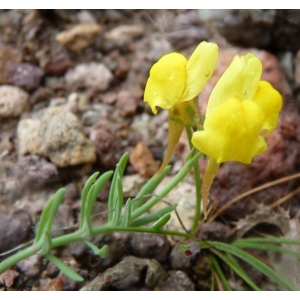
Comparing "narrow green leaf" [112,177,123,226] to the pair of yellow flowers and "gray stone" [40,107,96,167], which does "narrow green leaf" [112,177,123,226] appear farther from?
"gray stone" [40,107,96,167]

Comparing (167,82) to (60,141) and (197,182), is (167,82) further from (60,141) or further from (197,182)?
(60,141)

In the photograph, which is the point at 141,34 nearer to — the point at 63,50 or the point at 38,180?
the point at 63,50

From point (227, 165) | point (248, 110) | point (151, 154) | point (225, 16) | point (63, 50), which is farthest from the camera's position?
point (63, 50)

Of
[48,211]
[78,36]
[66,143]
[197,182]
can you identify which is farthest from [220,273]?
[78,36]

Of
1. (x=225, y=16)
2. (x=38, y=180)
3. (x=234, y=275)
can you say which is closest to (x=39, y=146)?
(x=38, y=180)

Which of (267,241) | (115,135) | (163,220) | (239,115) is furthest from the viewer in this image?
(115,135)

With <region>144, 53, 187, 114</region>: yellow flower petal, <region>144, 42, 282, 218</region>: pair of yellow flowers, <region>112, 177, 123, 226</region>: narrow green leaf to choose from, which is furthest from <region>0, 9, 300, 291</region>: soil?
<region>144, 53, 187, 114</region>: yellow flower petal
